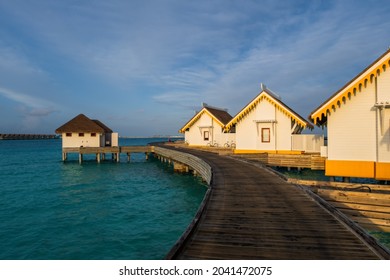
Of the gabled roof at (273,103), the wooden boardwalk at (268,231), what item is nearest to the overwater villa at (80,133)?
the gabled roof at (273,103)

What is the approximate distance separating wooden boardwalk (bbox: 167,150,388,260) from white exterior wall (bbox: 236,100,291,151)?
15.3 metres

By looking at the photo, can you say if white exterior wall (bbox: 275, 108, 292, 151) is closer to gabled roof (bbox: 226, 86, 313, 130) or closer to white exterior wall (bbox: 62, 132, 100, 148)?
gabled roof (bbox: 226, 86, 313, 130)

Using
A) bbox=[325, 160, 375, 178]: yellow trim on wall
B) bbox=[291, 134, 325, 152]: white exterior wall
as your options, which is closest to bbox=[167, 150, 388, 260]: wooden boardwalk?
bbox=[325, 160, 375, 178]: yellow trim on wall

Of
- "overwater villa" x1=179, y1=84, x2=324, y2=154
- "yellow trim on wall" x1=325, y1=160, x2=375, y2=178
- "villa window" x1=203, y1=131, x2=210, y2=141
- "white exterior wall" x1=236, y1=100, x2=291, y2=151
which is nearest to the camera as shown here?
"yellow trim on wall" x1=325, y1=160, x2=375, y2=178

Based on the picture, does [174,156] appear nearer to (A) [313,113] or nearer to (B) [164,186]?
(B) [164,186]

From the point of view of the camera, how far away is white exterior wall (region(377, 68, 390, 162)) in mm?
13531

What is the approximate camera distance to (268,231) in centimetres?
652

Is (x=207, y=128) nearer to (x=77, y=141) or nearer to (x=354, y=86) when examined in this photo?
(x=77, y=141)

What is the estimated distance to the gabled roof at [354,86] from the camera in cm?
1327

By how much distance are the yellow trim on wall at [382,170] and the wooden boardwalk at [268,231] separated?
6.87 meters

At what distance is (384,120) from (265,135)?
1247 centimetres

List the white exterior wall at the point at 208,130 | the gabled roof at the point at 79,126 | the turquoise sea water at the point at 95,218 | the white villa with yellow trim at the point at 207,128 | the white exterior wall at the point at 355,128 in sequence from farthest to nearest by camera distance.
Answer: the gabled roof at the point at 79,126, the white villa with yellow trim at the point at 207,128, the white exterior wall at the point at 208,130, the white exterior wall at the point at 355,128, the turquoise sea water at the point at 95,218

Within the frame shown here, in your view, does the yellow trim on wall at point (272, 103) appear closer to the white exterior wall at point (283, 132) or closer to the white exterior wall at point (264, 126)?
the white exterior wall at point (264, 126)

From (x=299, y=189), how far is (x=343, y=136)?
20.4 ft
